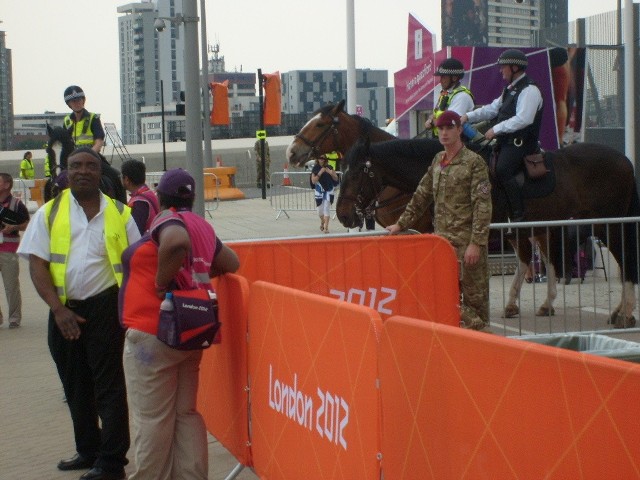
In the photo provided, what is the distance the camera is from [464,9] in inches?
2443

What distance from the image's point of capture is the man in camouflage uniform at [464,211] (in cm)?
905

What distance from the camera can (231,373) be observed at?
6.91 metres

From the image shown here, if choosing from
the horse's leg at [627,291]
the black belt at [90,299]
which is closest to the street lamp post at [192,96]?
the black belt at [90,299]

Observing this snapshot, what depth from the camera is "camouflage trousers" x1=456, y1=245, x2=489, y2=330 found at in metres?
9.33

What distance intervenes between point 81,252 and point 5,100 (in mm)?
193984

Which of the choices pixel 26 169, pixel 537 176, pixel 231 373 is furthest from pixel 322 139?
pixel 26 169

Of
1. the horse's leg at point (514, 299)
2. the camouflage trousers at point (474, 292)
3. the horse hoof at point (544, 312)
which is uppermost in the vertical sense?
the camouflage trousers at point (474, 292)

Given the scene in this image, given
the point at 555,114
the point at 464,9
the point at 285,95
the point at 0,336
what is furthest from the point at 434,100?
the point at 285,95

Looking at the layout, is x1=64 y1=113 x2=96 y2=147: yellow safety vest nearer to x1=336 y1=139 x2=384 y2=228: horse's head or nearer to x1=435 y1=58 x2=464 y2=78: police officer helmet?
x1=336 y1=139 x2=384 y2=228: horse's head

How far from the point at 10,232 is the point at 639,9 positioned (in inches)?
369

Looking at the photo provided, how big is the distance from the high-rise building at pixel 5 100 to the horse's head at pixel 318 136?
17073cm

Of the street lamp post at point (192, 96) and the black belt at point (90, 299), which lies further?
the street lamp post at point (192, 96)

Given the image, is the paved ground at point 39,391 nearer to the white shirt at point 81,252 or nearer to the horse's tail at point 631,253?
the horse's tail at point 631,253

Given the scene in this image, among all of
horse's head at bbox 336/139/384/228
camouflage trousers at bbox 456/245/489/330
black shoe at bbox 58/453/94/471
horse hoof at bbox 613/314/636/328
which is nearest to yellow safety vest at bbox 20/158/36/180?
horse's head at bbox 336/139/384/228
